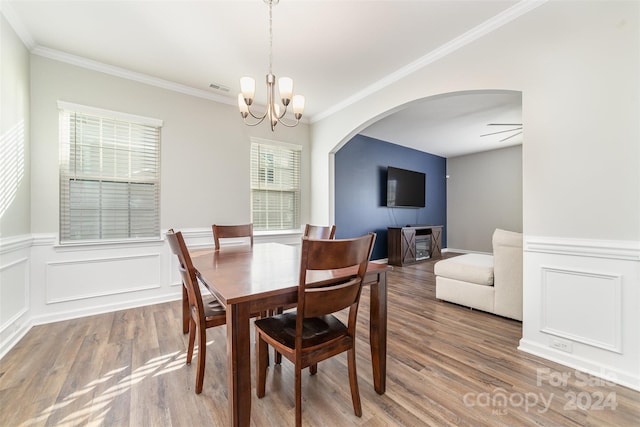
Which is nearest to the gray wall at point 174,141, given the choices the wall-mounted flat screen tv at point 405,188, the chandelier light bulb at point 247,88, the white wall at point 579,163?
the chandelier light bulb at point 247,88

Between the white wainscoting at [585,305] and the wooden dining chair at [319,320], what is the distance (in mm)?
1580

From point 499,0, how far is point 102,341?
4.27 metres

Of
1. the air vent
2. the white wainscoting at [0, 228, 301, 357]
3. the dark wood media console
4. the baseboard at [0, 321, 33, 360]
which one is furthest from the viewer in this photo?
the dark wood media console

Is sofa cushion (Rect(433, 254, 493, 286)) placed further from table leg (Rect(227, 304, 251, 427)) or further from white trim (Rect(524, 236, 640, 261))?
table leg (Rect(227, 304, 251, 427))

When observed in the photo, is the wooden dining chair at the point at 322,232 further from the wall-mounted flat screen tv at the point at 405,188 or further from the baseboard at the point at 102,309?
the wall-mounted flat screen tv at the point at 405,188

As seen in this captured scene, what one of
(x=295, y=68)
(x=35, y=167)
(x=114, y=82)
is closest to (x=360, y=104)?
(x=295, y=68)

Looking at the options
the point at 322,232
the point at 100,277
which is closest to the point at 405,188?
the point at 322,232

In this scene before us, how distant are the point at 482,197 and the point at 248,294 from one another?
6982mm

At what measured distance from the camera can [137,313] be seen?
2801 mm

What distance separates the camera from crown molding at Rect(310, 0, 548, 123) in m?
1.98

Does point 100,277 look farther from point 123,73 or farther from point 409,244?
point 409,244

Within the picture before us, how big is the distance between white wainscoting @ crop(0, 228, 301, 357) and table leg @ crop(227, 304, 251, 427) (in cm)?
226

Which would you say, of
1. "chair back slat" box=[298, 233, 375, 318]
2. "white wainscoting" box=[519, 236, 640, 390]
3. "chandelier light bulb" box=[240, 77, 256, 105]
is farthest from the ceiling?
"chair back slat" box=[298, 233, 375, 318]

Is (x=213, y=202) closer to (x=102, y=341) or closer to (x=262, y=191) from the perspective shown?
(x=262, y=191)
